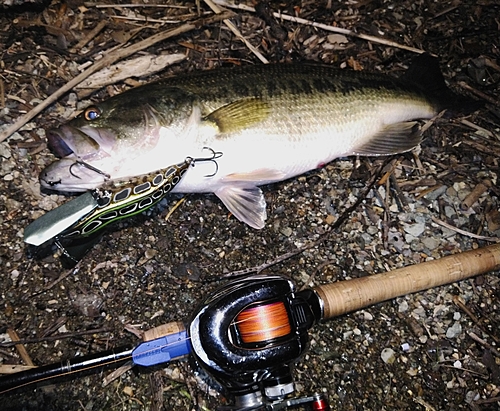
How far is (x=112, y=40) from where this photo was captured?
12.4 feet

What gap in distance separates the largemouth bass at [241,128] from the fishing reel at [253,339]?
832mm

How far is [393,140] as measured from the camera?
3.67 m

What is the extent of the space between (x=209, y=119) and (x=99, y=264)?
115 cm

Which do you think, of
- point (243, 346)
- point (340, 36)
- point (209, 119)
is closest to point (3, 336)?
point (243, 346)

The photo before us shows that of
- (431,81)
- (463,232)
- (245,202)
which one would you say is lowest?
(463,232)

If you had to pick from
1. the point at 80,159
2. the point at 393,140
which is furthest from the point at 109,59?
the point at 393,140

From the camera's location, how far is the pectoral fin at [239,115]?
3104 millimetres

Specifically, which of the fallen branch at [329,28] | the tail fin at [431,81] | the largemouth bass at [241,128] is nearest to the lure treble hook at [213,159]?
the largemouth bass at [241,128]

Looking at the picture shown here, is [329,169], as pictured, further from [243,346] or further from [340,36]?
[243,346]

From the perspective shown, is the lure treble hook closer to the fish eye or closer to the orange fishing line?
the fish eye

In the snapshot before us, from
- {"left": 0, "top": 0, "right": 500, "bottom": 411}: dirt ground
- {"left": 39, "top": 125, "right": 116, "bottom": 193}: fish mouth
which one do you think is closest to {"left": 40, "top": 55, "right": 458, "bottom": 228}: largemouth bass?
{"left": 39, "top": 125, "right": 116, "bottom": 193}: fish mouth

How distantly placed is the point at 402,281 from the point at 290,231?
0.82 metres

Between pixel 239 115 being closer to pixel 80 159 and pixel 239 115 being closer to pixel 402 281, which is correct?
pixel 80 159

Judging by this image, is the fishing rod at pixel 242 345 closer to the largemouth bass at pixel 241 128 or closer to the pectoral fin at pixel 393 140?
the largemouth bass at pixel 241 128
